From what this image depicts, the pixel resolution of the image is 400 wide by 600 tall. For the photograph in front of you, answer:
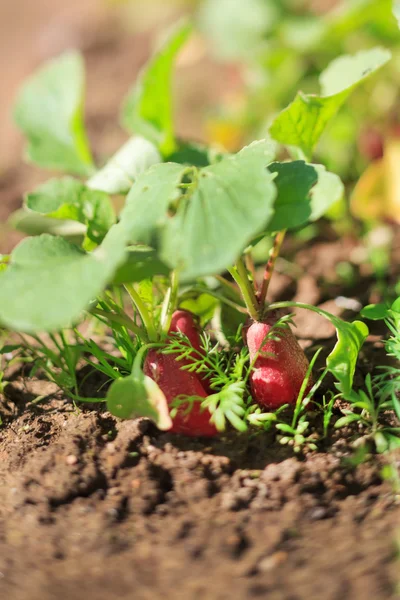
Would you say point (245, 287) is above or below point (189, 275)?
below

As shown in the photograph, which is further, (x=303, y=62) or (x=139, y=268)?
(x=303, y=62)

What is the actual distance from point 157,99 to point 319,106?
0.52 metres

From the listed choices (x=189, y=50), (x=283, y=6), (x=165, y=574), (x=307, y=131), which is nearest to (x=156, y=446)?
(x=165, y=574)

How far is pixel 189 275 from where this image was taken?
99 cm

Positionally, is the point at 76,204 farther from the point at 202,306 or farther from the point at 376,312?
the point at 376,312

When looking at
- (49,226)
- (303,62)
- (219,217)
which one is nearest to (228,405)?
(219,217)

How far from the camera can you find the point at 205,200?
1.08 metres

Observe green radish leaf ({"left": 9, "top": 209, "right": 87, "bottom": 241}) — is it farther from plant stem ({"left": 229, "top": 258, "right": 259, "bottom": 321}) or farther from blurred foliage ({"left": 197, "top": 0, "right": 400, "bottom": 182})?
blurred foliage ({"left": 197, "top": 0, "right": 400, "bottom": 182})

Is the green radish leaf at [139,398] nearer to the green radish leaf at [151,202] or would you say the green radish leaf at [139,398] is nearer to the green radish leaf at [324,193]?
the green radish leaf at [151,202]

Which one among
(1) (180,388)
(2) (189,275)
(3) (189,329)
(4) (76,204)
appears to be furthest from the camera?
(4) (76,204)

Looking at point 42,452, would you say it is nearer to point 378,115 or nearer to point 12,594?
point 12,594

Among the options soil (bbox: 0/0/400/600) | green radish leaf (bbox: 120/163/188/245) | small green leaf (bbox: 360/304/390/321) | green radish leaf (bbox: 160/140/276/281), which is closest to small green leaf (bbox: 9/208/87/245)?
soil (bbox: 0/0/400/600)

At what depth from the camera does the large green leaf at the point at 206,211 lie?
1.00 metres

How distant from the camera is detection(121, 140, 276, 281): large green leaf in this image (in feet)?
3.28
